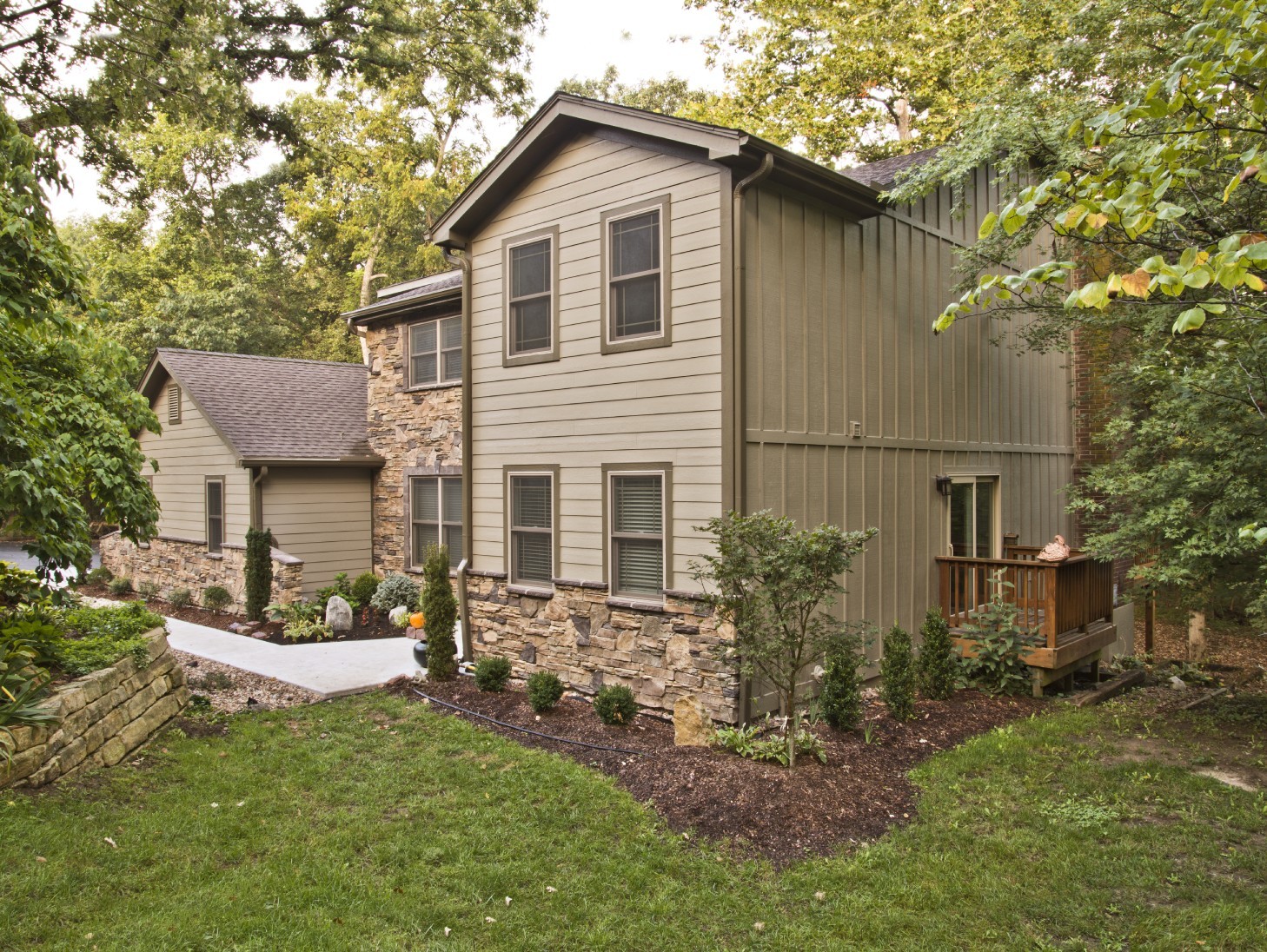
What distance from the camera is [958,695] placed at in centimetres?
833

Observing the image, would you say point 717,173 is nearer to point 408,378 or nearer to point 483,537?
point 483,537

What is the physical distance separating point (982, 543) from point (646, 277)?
20.0 feet

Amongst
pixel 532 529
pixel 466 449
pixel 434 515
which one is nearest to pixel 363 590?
pixel 434 515

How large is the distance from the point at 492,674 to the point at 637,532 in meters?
2.23

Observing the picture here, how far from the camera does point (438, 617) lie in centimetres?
918

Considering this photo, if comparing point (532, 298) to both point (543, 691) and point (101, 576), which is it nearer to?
point (543, 691)

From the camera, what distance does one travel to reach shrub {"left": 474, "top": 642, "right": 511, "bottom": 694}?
28.2 ft

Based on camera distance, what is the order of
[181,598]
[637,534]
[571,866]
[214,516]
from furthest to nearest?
[181,598], [214,516], [637,534], [571,866]

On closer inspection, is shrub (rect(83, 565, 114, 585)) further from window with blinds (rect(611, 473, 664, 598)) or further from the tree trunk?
the tree trunk

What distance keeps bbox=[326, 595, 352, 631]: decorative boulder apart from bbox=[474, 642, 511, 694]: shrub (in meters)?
4.73

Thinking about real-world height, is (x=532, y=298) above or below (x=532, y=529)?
above

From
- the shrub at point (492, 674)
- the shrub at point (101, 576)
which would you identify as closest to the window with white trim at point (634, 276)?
the shrub at point (492, 674)

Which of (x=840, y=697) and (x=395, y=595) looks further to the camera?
(x=395, y=595)

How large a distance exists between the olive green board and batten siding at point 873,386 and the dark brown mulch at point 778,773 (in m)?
1.55
